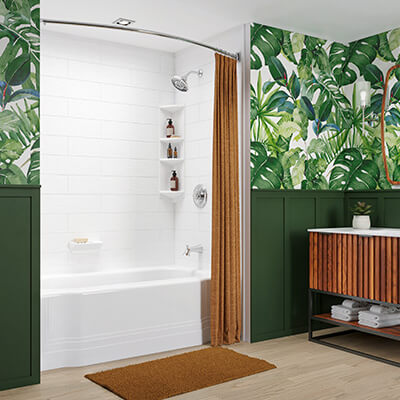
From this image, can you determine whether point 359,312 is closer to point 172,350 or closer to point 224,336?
point 224,336

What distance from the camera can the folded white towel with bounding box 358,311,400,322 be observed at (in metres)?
4.05

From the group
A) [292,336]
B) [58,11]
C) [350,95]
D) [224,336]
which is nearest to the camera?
[58,11]

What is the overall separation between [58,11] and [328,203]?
2.88 m

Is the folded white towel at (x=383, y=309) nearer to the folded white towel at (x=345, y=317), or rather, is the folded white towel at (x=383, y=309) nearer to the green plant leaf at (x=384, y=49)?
the folded white towel at (x=345, y=317)

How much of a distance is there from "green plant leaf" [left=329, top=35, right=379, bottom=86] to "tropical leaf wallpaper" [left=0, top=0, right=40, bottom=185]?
2.81 meters

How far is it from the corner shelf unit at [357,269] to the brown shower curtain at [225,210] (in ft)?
2.18

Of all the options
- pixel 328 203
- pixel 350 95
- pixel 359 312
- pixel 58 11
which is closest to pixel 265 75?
pixel 350 95

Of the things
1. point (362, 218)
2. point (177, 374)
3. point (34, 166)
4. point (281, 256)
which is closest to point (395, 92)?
point (362, 218)

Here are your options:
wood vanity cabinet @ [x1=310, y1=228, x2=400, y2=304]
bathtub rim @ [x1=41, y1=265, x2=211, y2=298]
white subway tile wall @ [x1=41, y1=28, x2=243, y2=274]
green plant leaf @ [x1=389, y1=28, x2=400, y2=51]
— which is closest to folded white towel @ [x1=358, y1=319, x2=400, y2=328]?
wood vanity cabinet @ [x1=310, y1=228, x2=400, y2=304]

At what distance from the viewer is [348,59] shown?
5.00m

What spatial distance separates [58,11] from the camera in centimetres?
410

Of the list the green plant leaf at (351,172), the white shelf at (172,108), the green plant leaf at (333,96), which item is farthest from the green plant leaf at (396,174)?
the white shelf at (172,108)

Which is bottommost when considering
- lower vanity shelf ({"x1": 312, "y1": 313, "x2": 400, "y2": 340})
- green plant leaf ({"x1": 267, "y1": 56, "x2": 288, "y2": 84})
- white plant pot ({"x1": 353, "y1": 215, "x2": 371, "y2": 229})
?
lower vanity shelf ({"x1": 312, "y1": 313, "x2": 400, "y2": 340})

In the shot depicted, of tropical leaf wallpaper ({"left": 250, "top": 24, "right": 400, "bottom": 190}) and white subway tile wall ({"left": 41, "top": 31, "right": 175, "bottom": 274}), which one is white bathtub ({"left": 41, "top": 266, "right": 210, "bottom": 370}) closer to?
white subway tile wall ({"left": 41, "top": 31, "right": 175, "bottom": 274})
